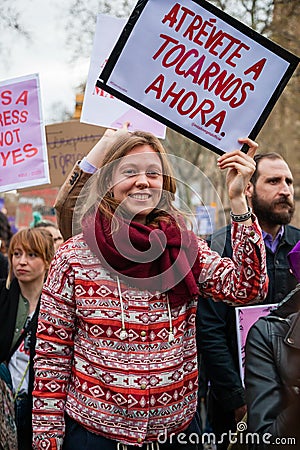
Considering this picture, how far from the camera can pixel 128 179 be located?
2.63 meters

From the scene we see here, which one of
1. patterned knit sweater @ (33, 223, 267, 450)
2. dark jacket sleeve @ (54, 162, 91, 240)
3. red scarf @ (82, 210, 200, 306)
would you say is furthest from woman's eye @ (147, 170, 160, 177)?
dark jacket sleeve @ (54, 162, 91, 240)

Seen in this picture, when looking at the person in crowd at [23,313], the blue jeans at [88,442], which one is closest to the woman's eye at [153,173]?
the blue jeans at [88,442]

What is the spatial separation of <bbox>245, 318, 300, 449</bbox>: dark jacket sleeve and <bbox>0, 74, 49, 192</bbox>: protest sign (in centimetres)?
228

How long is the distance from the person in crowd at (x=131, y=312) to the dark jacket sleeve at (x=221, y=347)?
926 millimetres

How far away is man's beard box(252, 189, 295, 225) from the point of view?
391 centimetres

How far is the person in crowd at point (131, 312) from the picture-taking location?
2461mm

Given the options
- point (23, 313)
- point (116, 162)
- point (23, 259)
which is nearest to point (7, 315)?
point (23, 313)

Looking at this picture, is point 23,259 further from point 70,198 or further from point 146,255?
point 146,255

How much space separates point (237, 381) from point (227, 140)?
1.38 meters

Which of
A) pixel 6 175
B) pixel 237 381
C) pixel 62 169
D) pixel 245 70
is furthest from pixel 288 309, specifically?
pixel 62 169

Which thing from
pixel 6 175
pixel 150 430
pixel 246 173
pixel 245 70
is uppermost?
pixel 245 70

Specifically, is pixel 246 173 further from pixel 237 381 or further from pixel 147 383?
pixel 237 381

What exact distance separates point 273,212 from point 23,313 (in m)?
1.43

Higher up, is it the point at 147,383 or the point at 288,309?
the point at 288,309
